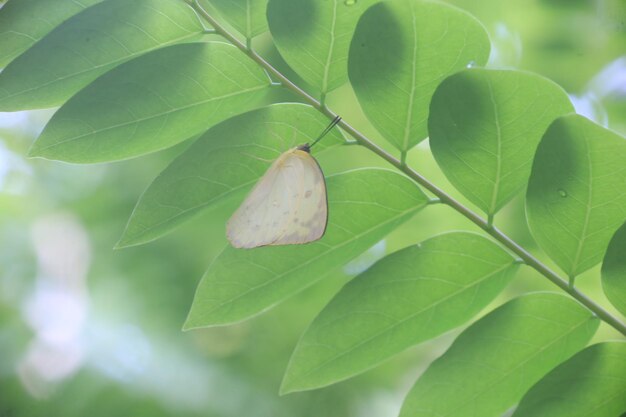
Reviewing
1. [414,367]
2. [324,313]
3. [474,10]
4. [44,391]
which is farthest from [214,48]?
[474,10]

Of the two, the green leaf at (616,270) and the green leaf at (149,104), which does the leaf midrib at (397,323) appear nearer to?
the green leaf at (616,270)

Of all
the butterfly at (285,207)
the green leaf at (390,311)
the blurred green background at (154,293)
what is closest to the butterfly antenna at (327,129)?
the butterfly at (285,207)

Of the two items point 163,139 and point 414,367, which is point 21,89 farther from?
point 414,367

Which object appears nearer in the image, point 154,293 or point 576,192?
point 576,192

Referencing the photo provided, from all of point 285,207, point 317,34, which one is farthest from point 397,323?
point 317,34

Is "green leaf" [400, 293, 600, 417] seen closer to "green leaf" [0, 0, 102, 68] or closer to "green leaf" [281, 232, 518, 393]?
"green leaf" [281, 232, 518, 393]

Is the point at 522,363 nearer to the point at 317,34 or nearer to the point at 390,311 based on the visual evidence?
the point at 390,311
